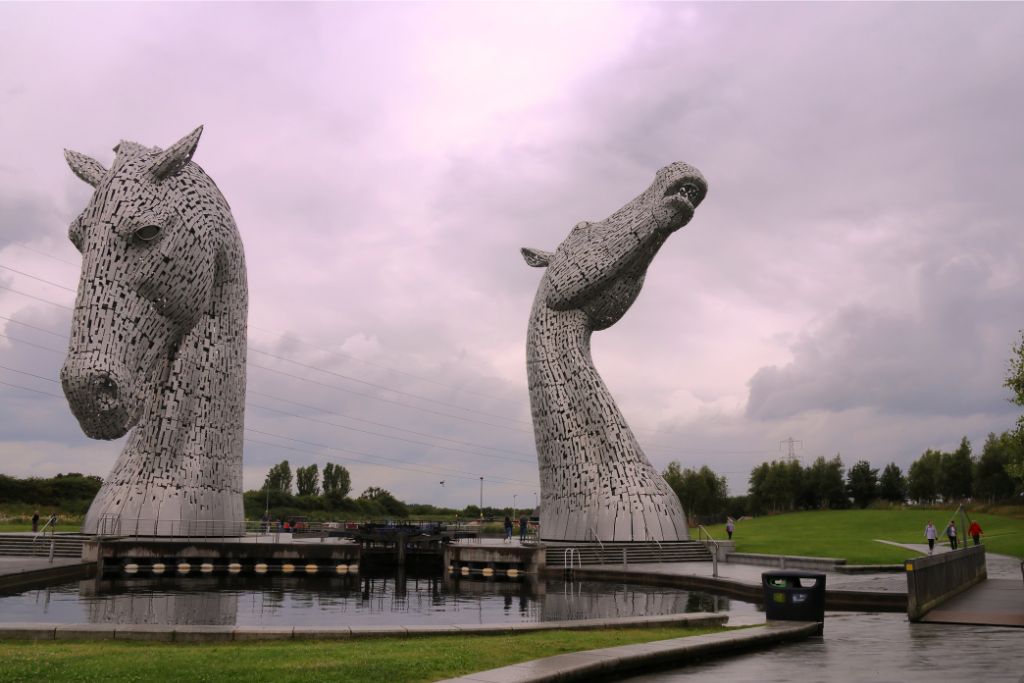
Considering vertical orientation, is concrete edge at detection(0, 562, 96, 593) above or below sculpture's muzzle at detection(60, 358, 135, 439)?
below

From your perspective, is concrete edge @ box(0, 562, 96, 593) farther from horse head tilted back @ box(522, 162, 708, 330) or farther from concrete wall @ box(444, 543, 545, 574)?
horse head tilted back @ box(522, 162, 708, 330)

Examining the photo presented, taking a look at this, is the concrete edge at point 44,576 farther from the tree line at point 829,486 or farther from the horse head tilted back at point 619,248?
the tree line at point 829,486

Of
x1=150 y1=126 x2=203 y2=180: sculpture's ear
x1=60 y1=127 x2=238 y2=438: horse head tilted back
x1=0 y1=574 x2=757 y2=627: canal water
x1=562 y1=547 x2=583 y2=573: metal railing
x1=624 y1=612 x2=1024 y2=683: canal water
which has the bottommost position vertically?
x1=0 y1=574 x2=757 y2=627: canal water

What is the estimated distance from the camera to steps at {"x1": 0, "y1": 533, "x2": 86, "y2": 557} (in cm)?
2155

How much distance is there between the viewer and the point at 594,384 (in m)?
26.0

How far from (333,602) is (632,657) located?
29.1 ft

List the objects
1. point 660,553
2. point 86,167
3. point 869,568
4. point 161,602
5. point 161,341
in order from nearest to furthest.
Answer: point 161,602, point 869,568, point 161,341, point 86,167, point 660,553

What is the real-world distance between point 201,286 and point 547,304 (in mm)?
10424

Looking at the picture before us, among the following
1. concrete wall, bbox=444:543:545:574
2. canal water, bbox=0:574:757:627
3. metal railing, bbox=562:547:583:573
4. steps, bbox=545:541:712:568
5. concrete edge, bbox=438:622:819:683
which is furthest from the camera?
steps, bbox=545:541:712:568


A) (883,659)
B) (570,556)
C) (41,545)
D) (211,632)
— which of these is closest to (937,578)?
(883,659)

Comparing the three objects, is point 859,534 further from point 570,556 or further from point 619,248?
point 570,556

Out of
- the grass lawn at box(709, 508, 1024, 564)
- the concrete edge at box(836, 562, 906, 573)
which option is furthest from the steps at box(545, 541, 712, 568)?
the concrete edge at box(836, 562, 906, 573)

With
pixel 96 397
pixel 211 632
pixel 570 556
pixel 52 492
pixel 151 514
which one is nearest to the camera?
pixel 211 632

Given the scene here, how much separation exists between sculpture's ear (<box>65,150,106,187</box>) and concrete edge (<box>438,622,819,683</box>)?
65.2 feet
